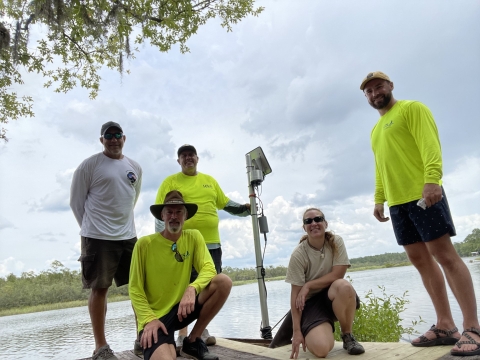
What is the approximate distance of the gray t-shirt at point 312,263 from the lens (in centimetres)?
279

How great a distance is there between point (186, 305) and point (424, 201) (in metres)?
1.58

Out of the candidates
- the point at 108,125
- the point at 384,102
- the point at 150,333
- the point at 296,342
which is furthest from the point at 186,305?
the point at 384,102

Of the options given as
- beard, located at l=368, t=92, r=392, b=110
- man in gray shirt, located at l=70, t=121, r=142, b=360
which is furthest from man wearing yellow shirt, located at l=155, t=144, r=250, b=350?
beard, located at l=368, t=92, r=392, b=110

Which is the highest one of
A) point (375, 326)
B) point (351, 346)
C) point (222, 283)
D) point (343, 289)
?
point (222, 283)

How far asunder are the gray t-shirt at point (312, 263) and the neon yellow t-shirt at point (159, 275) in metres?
0.62

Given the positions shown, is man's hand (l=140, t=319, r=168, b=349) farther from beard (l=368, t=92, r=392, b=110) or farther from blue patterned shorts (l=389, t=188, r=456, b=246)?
beard (l=368, t=92, r=392, b=110)

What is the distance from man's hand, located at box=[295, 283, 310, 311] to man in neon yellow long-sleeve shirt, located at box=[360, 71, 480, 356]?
0.74 meters

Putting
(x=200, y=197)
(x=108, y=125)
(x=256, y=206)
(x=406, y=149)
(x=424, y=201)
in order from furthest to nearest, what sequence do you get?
(x=256, y=206) → (x=200, y=197) → (x=108, y=125) → (x=406, y=149) → (x=424, y=201)

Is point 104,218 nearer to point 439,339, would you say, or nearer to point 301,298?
point 301,298

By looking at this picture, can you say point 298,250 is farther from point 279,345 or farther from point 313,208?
Answer: point 279,345

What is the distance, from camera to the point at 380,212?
9.63 feet

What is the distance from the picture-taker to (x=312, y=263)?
2.83 metres

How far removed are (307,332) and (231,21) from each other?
16.8ft

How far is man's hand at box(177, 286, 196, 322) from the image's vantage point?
7.65 ft
